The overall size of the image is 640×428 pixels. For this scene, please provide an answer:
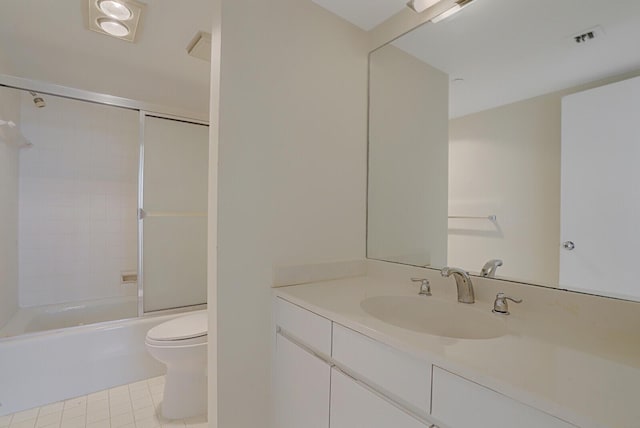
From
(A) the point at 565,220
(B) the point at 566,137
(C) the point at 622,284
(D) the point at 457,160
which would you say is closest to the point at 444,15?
(D) the point at 457,160

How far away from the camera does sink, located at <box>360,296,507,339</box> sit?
1.04 metres

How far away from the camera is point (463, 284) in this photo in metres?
1.16

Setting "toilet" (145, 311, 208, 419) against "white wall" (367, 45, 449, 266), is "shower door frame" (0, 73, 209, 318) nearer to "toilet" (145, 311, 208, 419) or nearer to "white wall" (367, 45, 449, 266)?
"toilet" (145, 311, 208, 419)

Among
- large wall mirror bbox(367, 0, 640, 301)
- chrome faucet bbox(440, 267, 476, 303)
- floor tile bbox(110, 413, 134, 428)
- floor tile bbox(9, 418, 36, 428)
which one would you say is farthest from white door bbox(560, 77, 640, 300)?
floor tile bbox(9, 418, 36, 428)

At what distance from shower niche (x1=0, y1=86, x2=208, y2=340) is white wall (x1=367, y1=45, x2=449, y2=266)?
66.9 inches

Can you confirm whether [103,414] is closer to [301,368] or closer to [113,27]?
[301,368]

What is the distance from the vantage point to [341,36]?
1.55 meters

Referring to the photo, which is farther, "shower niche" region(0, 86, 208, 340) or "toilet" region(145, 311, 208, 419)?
"shower niche" region(0, 86, 208, 340)

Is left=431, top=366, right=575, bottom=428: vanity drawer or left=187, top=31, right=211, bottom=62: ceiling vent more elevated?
left=187, top=31, right=211, bottom=62: ceiling vent

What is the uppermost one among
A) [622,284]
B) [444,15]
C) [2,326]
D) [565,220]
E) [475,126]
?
[444,15]

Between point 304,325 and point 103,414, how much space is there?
60.7 inches

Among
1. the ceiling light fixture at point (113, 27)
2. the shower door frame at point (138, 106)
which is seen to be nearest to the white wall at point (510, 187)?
the ceiling light fixture at point (113, 27)

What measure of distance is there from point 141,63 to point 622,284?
2.90 meters

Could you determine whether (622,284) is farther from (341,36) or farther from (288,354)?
(341,36)
